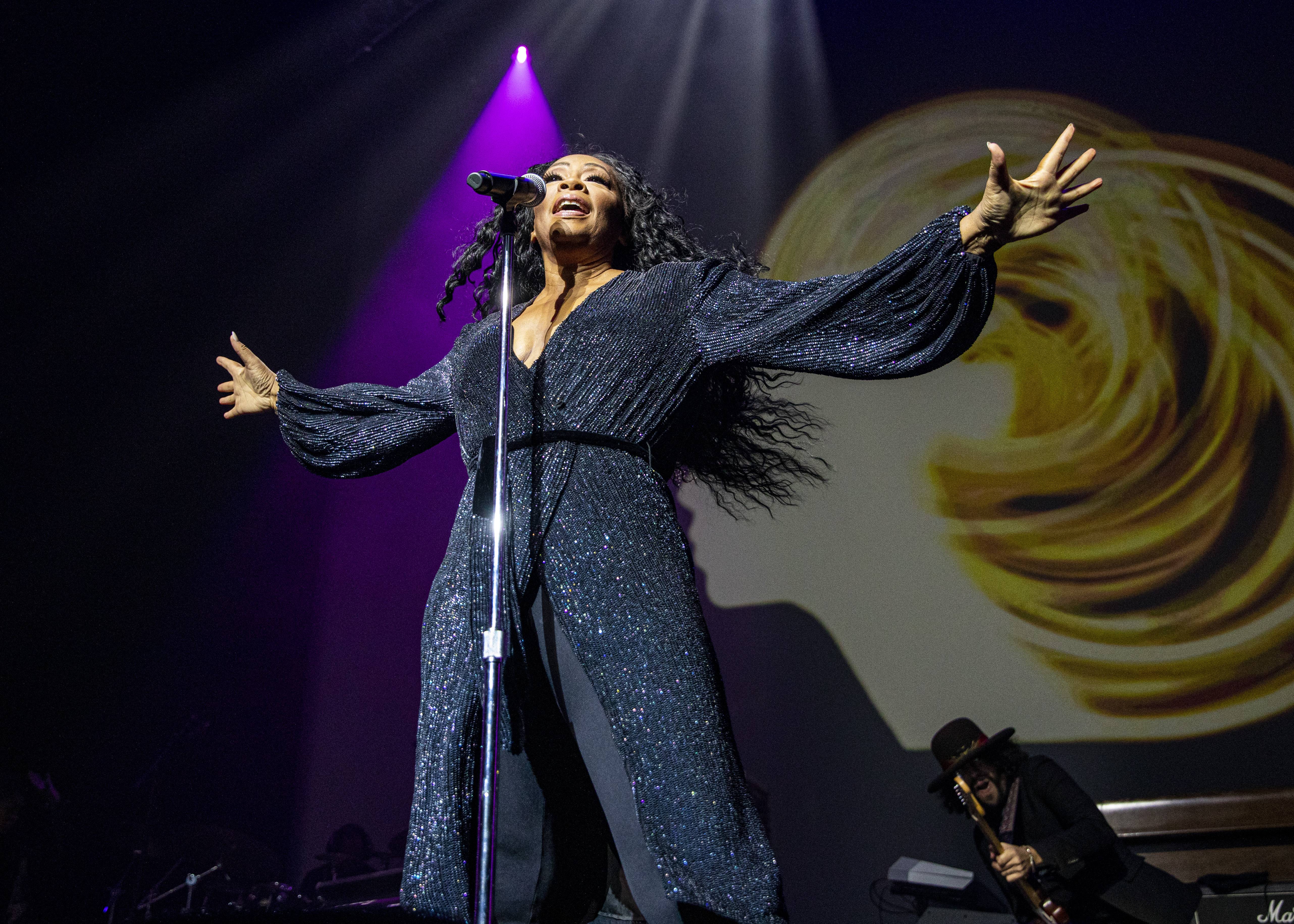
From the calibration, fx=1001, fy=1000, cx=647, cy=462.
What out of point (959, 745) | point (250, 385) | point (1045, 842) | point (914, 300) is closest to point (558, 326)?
point (914, 300)

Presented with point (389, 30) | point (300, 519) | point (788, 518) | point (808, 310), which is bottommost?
point (808, 310)

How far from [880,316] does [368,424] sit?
1097 mm

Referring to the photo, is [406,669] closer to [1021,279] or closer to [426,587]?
[426,587]

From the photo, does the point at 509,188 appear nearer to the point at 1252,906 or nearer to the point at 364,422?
the point at 364,422

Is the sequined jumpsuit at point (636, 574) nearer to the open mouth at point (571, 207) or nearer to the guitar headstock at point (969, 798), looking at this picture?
the open mouth at point (571, 207)

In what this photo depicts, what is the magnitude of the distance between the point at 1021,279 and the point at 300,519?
348cm

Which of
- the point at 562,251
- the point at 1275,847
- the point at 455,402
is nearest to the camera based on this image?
the point at 455,402

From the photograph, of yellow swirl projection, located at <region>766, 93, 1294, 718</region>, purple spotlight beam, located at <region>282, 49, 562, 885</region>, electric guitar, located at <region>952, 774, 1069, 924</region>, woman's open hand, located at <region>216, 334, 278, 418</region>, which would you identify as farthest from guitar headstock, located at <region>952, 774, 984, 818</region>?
woman's open hand, located at <region>216, 334, 278, 418</region>

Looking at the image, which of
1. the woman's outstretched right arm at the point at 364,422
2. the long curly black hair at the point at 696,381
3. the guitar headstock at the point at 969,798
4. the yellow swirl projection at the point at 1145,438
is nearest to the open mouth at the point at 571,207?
the long curly black hair at the point at 696,381

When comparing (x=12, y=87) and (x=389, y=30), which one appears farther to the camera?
(x=389, y=30)

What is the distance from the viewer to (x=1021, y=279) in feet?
14.3

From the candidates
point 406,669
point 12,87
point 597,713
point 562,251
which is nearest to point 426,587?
point 406,669

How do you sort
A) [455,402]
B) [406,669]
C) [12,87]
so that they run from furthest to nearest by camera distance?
1. [406,669]
2. [12,87]
3. [455,402]

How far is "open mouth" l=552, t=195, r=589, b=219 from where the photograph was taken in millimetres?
2080
